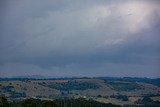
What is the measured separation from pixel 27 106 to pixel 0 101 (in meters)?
12.1

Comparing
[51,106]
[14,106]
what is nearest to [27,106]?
[51,106]

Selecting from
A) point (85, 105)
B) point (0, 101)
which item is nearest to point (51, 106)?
point (0, 101)

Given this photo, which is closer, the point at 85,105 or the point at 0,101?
the point at 0,101

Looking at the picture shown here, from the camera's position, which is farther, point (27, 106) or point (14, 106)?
point (14, 106)

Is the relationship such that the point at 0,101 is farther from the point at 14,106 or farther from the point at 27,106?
the point at 14,106

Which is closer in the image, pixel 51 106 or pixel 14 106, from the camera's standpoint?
pixel 51 106

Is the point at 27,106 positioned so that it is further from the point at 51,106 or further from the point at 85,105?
the point at 85,105

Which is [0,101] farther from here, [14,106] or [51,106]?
[14,106]

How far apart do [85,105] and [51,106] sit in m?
52.7

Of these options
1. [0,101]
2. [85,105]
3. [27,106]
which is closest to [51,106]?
[27,106]

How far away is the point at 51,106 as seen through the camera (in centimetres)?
14350

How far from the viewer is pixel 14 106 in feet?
642

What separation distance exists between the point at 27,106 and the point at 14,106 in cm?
5353

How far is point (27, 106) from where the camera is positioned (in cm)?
14450
